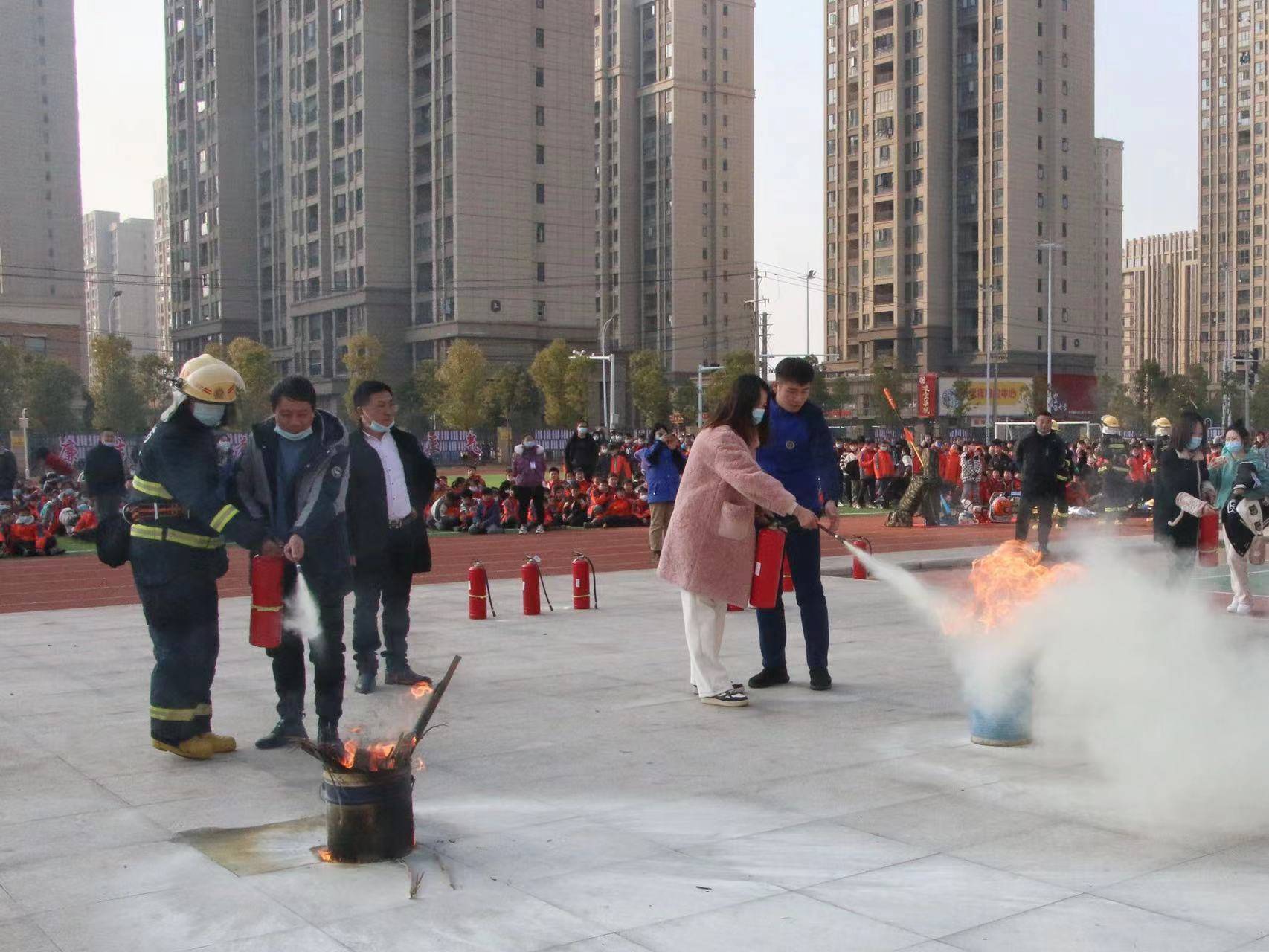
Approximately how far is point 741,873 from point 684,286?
13009 centimetres

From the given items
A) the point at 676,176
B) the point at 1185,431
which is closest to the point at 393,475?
the point at 1185,431

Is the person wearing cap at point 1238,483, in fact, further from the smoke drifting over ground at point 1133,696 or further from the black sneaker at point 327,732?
the black sneaker at point 327,732

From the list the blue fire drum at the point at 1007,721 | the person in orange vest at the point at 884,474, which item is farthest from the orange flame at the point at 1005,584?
Result: the person in orange vest at the point at 884,474

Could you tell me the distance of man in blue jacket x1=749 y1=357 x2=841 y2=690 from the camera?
7977mm

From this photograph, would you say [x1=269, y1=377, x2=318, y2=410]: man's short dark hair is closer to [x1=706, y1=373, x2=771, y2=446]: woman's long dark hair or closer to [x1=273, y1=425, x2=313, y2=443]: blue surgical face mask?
A: [x1=273, y1=425, x2=313, y2=443]: blue surgical face mask

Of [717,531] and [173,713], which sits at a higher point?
[717,531]

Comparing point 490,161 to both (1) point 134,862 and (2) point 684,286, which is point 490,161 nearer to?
(2) point 684,286

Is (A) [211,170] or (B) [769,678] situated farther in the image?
(A) [211,170]

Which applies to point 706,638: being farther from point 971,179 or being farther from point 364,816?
point 971,179

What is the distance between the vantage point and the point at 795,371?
784cm

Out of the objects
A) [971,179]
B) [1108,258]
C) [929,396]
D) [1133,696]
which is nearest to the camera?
[1133,696]

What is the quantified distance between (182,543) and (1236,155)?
170 meters

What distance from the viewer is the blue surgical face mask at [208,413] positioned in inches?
251

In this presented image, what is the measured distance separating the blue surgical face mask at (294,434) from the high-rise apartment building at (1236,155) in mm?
158962
